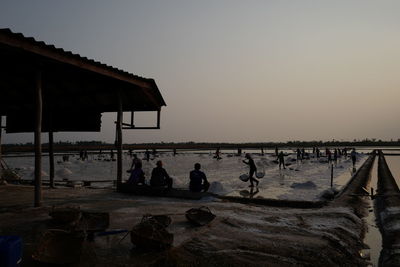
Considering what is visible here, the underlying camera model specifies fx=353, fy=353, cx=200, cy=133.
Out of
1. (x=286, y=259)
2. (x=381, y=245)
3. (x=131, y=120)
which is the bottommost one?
(x=381, y=245)

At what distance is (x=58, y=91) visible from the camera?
1266cm

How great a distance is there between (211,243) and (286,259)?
132cm

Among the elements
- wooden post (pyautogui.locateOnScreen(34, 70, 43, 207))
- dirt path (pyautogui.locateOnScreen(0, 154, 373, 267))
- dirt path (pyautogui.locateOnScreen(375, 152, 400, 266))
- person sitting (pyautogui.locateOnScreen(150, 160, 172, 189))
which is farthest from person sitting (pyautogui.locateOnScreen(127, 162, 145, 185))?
dirt path (pyautogui.locateOnScreen(375, 152, 400, 266))

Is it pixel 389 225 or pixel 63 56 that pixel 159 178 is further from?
pixel 389 225

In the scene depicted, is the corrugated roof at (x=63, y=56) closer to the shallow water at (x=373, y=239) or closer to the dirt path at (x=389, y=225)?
the shallow water at (x=373, y=239)

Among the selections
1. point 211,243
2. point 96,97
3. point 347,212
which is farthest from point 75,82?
point 347,212

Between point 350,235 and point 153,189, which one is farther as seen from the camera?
point 153,189

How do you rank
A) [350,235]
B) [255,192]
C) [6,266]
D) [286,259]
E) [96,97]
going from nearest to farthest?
[6,266] → [286,259] → [350,235] → [96,97] → [255,192]

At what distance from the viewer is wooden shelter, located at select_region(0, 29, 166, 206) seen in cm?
822

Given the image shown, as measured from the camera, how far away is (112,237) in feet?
20.9

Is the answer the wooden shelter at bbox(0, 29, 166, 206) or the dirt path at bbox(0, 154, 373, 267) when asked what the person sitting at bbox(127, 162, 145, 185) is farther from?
the dirt path at bbox(0, 154, 373, 267)

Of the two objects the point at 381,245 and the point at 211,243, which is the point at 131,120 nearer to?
the point at 211,243

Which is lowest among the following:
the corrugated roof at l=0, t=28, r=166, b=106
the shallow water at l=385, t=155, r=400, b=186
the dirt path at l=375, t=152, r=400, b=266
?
the shallow water at l=385, t=155, r=400, b=186

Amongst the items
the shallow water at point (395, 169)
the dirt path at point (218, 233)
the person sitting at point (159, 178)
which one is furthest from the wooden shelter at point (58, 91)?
the shallow water at point (395, 169)
